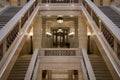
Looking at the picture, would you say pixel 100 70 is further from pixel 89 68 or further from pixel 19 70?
pixel 19 70

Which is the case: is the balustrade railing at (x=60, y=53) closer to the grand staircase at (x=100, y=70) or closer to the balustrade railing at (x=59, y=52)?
the balustrade railing at (x=59, y=52)

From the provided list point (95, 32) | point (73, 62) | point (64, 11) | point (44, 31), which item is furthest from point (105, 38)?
point (44, 31)

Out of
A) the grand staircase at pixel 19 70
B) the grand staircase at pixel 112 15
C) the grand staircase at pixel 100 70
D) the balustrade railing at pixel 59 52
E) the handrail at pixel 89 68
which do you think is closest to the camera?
the grand staircase at pixel 112 15

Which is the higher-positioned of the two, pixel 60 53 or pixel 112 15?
pixel 112 15

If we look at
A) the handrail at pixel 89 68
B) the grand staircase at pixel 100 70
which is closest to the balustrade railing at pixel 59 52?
the handrail at pixel 89 68

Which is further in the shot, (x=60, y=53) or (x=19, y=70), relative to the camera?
(x=60, y=53)

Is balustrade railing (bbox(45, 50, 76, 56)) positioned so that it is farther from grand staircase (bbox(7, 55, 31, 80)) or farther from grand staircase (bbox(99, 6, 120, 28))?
grand staircase (bbox(99, 6, 120, 28))

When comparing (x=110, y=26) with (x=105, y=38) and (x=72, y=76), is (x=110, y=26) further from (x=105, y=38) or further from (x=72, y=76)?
(x=72, y=76)

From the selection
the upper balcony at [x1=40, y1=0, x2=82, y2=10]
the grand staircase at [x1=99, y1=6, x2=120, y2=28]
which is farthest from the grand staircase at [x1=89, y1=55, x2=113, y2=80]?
the upper balcony at [x1=40, y1=0, x2=82, y2=10]

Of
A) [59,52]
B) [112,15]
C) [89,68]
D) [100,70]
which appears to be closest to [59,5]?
[59,52]

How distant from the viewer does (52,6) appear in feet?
47.9

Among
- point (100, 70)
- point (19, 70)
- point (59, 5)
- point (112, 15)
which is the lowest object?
point (100, 70)

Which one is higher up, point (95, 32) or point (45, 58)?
point (95, 32)

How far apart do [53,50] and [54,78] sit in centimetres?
1018
